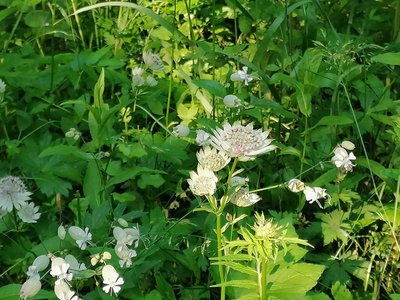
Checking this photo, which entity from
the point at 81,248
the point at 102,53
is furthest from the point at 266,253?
the point at 102,53

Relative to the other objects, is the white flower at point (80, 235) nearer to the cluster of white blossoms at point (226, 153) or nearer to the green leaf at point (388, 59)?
the cluster of white blossoms at point (226, 153)

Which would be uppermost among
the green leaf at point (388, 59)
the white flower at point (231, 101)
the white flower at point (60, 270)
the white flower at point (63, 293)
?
the green leaf at point (388, 59)

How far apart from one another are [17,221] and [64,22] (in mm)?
1246

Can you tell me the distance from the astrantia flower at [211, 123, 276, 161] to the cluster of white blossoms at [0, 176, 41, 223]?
51cm

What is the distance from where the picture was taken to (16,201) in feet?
5.32

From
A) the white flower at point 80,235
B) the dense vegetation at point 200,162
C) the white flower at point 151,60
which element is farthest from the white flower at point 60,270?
the white flower at point 151,60

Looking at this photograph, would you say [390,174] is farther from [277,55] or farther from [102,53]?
[102,53]

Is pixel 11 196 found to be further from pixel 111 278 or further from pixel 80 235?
pixel 111 278

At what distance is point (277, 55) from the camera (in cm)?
246

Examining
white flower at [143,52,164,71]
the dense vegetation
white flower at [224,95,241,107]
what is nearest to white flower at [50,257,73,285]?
the dense vegetation

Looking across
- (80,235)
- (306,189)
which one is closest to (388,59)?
(306,189)

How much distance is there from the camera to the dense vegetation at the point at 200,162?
1402mm

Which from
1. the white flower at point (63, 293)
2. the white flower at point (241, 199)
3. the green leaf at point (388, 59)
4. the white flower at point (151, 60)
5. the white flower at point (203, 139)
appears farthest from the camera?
the white flower at point (151, 60)

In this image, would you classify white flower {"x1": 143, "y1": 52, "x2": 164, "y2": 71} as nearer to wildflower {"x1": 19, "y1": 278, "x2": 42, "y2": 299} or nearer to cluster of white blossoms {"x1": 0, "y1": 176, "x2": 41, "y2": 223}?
cluster of white blossoms {"x1": 0, "y1": 176, "x2": 41, "y2": 223}
